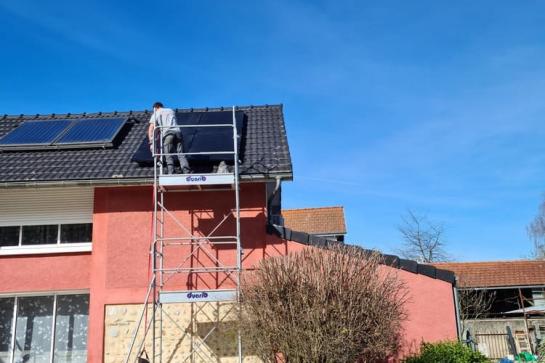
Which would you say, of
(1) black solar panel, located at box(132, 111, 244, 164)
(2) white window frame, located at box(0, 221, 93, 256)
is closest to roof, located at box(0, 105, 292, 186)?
(1) black solar panel, located at box(132, 111, 244, 164)

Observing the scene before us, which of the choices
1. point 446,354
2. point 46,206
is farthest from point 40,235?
point 446,354

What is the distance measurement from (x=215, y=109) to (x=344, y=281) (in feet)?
23.5

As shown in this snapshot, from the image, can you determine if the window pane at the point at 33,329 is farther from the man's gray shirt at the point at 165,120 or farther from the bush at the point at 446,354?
the bush at the point at 446,354

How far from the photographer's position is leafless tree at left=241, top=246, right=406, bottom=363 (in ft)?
21.5

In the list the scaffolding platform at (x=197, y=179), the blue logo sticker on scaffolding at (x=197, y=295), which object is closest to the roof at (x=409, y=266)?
the scaffolding platform at (x=197, y=179)

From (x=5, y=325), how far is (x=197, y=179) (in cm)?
472

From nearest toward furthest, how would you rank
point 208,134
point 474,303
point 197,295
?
point 197,295 < point 208,134 < point 474,303

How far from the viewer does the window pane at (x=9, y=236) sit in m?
9.57

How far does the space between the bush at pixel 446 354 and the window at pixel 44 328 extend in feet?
19.4

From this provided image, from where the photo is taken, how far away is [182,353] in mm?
8641

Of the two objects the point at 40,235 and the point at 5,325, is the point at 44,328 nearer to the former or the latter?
the point at 5,325

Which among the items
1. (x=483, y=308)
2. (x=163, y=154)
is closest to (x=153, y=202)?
(x=163, y=154)

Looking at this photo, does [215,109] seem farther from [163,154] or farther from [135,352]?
[135,352]

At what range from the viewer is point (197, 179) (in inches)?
332
